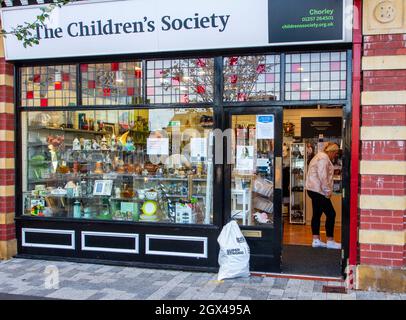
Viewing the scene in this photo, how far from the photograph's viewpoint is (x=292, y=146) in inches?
457

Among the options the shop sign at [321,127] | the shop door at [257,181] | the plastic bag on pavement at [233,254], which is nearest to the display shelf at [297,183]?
the shop sign at [321,127]

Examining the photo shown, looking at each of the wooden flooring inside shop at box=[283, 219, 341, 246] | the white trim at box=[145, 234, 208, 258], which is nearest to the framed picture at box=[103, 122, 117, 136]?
the white trim at box=[145, 234, 208, 258]

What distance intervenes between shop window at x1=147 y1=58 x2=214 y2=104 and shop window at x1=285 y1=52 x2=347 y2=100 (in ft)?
3.98

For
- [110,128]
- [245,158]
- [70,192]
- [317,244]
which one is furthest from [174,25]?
[317,244]

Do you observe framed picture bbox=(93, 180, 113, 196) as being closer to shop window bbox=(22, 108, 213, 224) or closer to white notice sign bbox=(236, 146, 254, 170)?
shop window bbox=(22, 108, 213, 224)

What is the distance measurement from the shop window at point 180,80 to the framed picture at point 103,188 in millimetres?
1672

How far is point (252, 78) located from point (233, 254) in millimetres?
2623

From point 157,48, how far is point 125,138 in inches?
67.1

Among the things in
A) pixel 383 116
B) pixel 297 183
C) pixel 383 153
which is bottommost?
pixel 297 183

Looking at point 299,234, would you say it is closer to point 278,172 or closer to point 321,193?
point 321,193

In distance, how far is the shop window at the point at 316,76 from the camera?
6648 millimetres

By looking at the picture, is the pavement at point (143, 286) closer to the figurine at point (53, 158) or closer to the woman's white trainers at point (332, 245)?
the figurine at point (53, 158)

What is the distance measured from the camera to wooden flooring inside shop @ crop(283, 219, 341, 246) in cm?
917

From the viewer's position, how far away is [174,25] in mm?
6953
